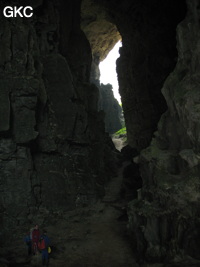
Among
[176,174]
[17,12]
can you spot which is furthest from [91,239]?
[17,12]

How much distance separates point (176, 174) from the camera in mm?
20125

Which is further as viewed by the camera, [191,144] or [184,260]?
[191,144]

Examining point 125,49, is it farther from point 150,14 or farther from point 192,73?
point 192,73

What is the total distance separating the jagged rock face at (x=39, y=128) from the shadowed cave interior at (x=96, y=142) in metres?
0.12

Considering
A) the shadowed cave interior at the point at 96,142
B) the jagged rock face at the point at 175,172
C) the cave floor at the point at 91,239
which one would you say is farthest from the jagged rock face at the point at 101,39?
the jagged rock face at the point at 175,172

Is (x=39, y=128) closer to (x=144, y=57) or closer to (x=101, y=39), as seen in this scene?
(x=144, y=57)

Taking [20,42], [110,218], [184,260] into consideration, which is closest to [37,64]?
[20,42]

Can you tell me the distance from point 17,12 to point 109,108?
201ft

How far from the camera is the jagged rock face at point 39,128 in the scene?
1067 inches

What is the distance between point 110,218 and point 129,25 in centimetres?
3494

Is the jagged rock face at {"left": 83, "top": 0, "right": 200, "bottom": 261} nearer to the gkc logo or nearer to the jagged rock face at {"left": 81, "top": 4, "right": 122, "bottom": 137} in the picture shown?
the gkc logo

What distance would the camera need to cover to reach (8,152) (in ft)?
89.0

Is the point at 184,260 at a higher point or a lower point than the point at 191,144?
lower

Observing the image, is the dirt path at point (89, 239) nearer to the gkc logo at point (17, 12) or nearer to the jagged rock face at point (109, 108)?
the gkc logo at point (17, 12)
